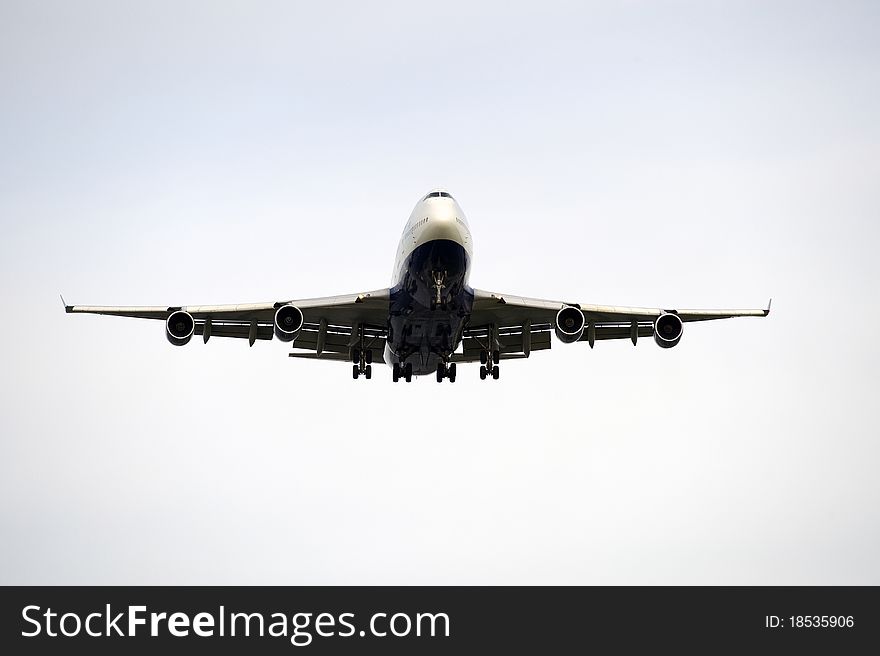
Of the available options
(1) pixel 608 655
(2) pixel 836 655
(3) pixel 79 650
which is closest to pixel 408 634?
(1) pixel 608 655

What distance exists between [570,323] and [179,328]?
13804 millimetres

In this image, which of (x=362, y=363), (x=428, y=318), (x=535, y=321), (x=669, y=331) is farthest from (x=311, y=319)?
(x=669, y=331)

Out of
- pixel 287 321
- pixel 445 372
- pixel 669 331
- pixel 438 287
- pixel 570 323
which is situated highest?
pixel 445 372

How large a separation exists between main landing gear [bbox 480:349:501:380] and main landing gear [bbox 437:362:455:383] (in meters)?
1.35

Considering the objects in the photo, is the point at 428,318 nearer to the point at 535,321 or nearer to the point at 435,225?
the point at 435,225

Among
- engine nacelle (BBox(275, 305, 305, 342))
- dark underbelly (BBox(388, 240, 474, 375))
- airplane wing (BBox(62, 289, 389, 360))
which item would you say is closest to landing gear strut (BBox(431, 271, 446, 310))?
dark underbelly (BBox(388, 240, 474, 375))

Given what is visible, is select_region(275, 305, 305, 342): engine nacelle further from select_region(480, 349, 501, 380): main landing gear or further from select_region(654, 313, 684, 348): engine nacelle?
select_region(654, 313, 684, 348): engine nacelle

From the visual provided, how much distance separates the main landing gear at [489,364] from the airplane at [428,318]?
0.13ft

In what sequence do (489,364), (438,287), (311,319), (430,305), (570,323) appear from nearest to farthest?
1. (438,287)
2. (430,305)
3. (570,323)
4. (311,319)
5. (489,364)

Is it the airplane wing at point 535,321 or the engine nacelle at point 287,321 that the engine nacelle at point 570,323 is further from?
the engine nacelle at point 287,321

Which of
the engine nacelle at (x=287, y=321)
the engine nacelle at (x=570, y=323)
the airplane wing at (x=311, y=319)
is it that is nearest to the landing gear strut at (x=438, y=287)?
the airplane wing at (x=311, y=319)

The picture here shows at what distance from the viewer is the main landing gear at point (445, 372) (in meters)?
43.1

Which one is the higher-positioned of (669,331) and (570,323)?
(669,331)

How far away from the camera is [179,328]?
38.3 meters
